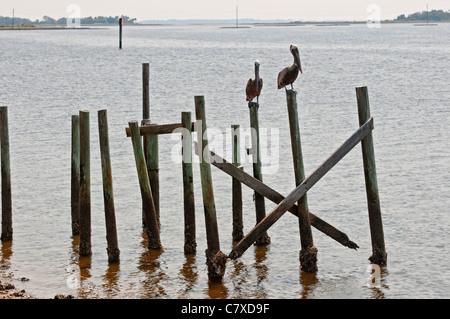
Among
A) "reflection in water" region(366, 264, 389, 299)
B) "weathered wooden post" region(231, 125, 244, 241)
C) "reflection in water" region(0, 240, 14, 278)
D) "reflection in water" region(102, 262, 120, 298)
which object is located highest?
"weathered wooden post" region(231, 125, 244, 241)

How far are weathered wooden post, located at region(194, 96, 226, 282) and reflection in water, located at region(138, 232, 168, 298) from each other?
34.3 inches

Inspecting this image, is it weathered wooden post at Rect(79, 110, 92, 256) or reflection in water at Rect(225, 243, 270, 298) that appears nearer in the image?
reflection in water at Rect(225, 243, 270, 298)

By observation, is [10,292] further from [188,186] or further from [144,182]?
[188,186]

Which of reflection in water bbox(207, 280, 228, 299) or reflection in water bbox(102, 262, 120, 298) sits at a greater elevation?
reflection in water bbox(102, 262, 120, 298)

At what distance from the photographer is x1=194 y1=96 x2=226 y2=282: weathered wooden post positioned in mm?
12078

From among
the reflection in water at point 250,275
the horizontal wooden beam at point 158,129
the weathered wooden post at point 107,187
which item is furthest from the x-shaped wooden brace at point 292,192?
the weathered wooden post at point 107,187

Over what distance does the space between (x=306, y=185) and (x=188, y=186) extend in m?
2.00

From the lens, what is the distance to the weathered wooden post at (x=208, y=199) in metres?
12.1

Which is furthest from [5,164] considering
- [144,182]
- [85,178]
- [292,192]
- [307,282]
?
[307,282]

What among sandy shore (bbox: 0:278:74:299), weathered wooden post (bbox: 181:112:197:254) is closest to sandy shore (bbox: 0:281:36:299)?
sandy shore (bbox: 0:278:74:299)

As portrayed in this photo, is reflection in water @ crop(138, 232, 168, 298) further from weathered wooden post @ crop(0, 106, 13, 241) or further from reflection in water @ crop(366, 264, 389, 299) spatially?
reflection in water @ crop(366, 264, 389, 299)

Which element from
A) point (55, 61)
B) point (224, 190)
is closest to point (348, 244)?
point (224, 190)

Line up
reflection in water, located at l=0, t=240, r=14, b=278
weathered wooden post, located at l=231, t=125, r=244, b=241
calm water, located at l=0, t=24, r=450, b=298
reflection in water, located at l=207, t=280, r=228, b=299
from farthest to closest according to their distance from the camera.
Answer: weathered wooden post, located at l=231, t=125, r=244, b=241
reflection in water, located at l=0, t=240, r=14, b=278
calm water, located at l=0, t=24, r=450, b=298
reflection in water, located at l=207, t=280, r=228, b=299

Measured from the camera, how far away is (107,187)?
13.0 meters
